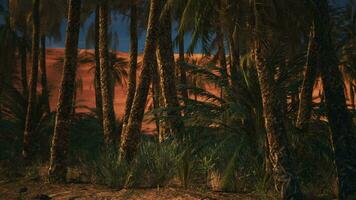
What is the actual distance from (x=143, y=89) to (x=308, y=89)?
3875mm

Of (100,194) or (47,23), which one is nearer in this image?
(100,194)

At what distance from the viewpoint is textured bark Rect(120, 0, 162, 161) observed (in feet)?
40.1

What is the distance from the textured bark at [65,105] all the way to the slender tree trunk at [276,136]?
5146 millimetres

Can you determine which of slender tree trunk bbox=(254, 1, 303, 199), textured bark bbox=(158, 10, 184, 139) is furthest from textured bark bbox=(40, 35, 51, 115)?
slender tree trunk bbox=(254, 1, 303, 199)

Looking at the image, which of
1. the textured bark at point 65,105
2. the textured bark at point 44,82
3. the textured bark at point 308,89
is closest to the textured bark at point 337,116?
the textured bark at point 308,89

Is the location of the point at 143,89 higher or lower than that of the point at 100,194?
higher

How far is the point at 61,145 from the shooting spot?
41.5ft

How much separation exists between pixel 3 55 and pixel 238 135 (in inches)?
727

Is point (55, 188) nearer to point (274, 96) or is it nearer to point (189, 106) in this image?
point (189, 106)

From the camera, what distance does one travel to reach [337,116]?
30.6 ft

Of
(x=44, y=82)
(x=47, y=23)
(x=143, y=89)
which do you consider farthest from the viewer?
(x=47, y=23)

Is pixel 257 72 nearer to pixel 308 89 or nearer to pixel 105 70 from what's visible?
pixel 308 89

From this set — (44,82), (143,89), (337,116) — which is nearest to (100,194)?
(143,89)

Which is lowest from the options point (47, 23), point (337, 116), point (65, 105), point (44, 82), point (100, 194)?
point (100, 194)
